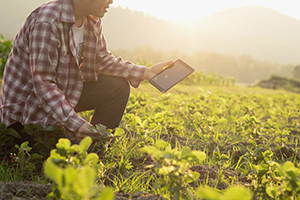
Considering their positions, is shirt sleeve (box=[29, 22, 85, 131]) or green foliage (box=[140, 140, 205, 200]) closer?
green foliage (box=[140, 140, 205, 200])

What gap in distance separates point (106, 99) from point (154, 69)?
491 mm

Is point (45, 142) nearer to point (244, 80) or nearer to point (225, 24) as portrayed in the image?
point (244, 80)

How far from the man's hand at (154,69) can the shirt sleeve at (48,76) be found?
2.68 ft

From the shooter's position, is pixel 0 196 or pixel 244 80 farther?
pixel 244 80

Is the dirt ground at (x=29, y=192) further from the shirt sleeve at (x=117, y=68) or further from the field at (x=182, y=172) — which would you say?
the shirt sleeve at (x=117, y=68)

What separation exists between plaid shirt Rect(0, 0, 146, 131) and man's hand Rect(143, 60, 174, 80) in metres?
0.57

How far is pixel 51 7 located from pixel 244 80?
7506 centimetres

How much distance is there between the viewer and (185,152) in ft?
2.50

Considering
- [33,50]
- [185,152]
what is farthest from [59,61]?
[185,152]

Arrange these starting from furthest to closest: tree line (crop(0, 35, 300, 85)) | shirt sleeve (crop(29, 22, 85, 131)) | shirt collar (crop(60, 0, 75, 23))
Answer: tree line (crop(0, 35, 300, 85)) < shirt collar (crop(60, 0, 75, 23)) < shirt sleeve (crop(29, 22, 85, 131))

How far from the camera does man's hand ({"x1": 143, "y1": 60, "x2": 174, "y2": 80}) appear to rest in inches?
76.7

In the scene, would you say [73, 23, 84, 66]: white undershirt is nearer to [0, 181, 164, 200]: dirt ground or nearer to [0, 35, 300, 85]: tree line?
[0, 181, 164, 200]: dirt ground

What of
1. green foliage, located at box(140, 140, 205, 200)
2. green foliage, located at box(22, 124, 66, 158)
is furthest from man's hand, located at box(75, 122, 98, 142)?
green foliage, located at box(140, 140, 205, 200)

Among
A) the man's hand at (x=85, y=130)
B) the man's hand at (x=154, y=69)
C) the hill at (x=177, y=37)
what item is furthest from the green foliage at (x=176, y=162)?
the hill at (x=177, y=37)
